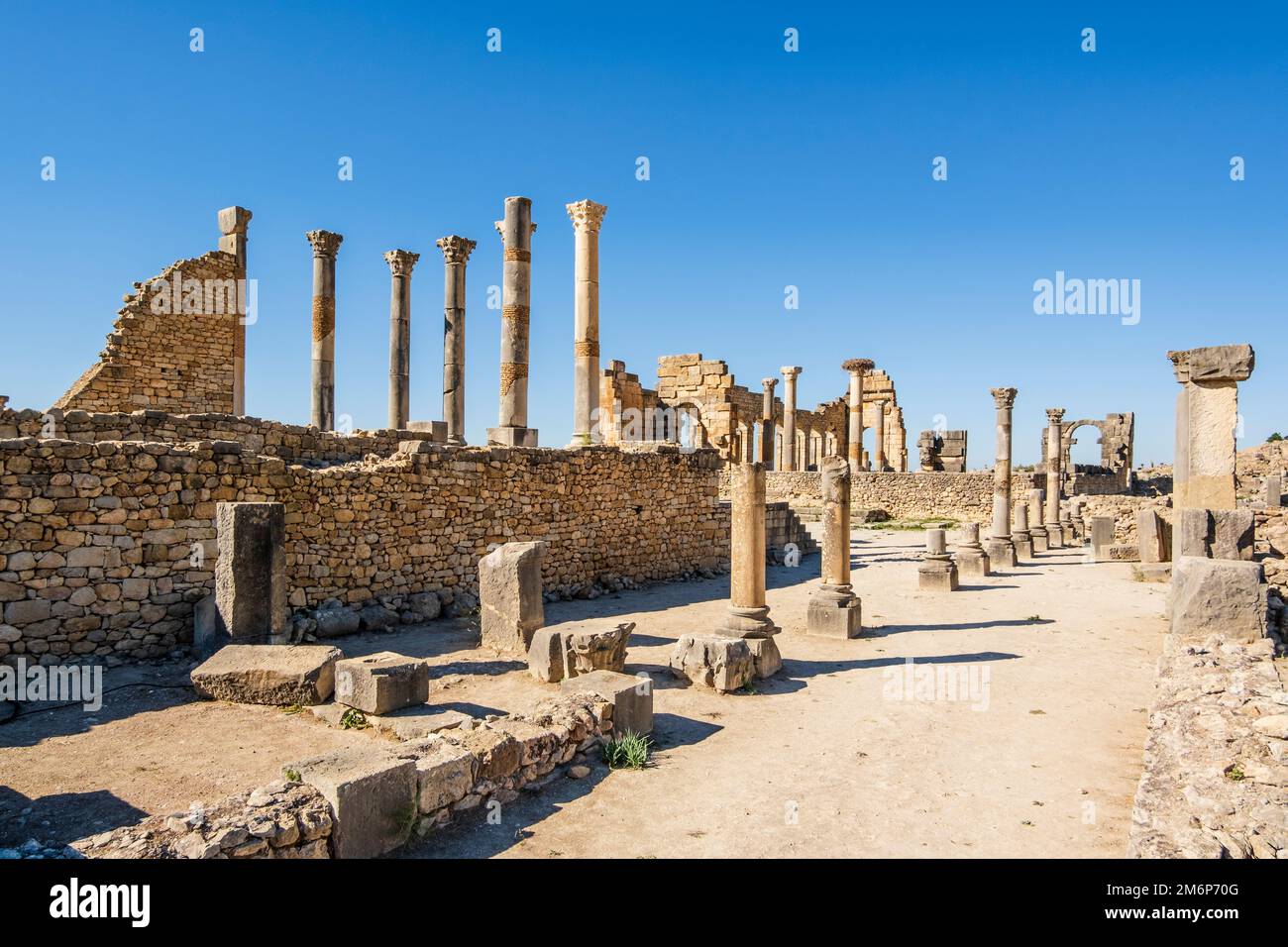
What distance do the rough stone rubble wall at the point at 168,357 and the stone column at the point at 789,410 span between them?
73.6 feet

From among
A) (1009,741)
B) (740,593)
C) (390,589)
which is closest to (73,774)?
(390,589)

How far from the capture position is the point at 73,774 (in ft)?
18.2

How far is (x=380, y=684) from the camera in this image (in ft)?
22.3

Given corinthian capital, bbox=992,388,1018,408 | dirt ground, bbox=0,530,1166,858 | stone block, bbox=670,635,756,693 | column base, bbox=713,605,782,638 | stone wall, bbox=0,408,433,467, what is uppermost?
corinthian capital, bbox=992,388,1018,408

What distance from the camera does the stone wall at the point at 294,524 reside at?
8133 mm

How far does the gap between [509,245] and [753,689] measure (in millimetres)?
10763

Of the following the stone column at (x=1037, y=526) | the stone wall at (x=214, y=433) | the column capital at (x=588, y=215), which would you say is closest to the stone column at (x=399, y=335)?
the stone wall at (x=214, y=433)

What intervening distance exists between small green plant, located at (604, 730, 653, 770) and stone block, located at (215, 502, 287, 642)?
4.52 meters

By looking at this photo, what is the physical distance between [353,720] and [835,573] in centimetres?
669

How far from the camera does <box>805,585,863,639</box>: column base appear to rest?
10531 millimetres

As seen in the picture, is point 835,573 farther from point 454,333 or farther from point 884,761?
point 454,333

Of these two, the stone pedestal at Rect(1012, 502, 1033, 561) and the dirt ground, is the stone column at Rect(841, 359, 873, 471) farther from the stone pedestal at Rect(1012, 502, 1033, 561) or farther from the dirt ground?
the dirt ground

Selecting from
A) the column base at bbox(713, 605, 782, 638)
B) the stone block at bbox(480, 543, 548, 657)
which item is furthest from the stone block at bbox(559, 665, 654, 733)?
the stone block at bbox(480, 543, 548, 657)
